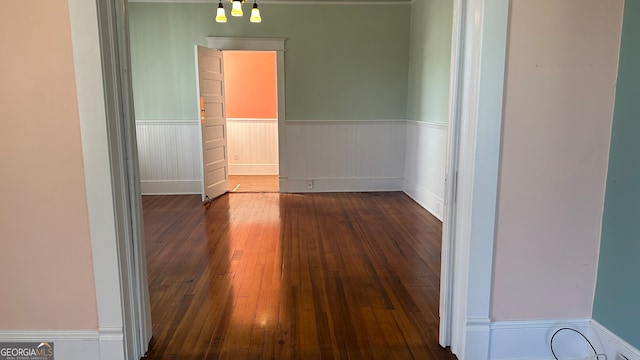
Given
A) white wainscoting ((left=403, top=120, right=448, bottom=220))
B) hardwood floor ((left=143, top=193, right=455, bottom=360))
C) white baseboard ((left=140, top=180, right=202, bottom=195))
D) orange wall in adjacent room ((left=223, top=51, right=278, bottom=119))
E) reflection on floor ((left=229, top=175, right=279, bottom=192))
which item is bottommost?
hardwood floor ((left=143, top=193, right=455, bottom=360))

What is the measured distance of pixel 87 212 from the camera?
1.82 m

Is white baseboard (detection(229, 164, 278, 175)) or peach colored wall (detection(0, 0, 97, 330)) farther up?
peach colored wall (detection(0, 0, 97, 330))

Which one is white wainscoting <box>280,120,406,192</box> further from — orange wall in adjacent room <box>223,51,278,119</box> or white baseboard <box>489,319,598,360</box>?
white baseboard <box>489,319,598,360</box>

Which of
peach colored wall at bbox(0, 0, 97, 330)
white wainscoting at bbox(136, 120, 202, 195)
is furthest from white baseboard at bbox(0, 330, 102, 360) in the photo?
white wainscoting at bbox(136, 120, 202, 195)

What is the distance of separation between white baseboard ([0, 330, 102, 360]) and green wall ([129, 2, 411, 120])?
4.30 metres

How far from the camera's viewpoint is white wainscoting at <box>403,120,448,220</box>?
4.62 m

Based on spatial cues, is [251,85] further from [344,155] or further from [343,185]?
[343,185]

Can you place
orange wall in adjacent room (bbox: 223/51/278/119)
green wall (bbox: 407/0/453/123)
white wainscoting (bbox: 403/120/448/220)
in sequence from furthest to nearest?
orange wall in adjacent room (bbox: 223/51/278/119), white wainscoting (bbox: 403/120/448/220), green wall (bbox: 407/0/453/123)

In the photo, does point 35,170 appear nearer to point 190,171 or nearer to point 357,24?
point 190,171

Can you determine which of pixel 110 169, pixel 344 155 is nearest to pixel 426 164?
pixel 344 155

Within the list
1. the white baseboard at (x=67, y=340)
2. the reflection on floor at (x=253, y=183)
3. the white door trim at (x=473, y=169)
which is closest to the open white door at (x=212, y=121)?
the reflection on floor at (x=253, y=183)

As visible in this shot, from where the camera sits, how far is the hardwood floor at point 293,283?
2186 millimetres

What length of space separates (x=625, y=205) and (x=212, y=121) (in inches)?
187

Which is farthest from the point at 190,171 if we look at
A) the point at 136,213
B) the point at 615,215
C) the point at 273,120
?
the point at 615,215
